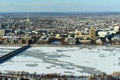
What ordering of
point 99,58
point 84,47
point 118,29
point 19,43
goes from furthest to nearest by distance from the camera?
1. point 118,29
2. point 19,43
3. point 84,47
4. point 99,58

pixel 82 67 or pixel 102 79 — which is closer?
pixel 102 79

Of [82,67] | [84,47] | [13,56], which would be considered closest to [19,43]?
[84,47]

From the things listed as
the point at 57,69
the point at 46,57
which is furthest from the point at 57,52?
the point at 57,69

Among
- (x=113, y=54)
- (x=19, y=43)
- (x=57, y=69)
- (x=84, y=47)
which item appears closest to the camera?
(x=57, y=69)

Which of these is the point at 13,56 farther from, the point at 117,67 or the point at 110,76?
the point at 110,76

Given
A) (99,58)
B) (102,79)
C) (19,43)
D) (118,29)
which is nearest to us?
(102,79)

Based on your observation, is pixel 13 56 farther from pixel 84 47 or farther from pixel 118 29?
pixel 118 29
